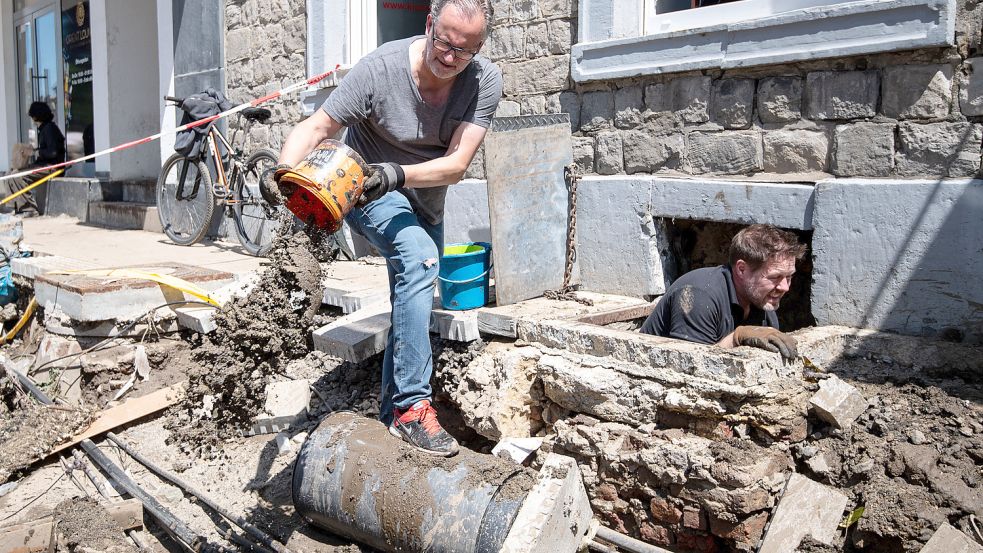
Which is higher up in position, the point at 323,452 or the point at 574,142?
the point at 574,142

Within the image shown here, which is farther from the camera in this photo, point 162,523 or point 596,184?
point 596,184

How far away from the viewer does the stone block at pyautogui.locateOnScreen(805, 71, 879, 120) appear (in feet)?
13.7

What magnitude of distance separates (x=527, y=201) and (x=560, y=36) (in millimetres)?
1210

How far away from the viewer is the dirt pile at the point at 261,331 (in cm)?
409

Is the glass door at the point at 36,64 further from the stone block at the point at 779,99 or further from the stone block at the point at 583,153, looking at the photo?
the stone block at the point at 779,99

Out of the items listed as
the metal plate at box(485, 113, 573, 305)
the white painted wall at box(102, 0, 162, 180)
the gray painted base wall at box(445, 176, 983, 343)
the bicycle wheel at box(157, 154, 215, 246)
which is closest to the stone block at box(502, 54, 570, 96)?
the metal plate at box(485, 113, 573, 305)

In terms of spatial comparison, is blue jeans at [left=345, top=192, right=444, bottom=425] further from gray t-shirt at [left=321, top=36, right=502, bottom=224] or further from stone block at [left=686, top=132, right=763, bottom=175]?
stone block at [left=686, top=132, right=763, bottom=175]

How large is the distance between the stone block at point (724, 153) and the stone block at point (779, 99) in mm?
129

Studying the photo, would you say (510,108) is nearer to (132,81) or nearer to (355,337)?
(355,337)

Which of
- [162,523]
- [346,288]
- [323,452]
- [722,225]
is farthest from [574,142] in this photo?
[162,523]

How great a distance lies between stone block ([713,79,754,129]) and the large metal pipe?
2414 mm

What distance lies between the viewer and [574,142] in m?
5.50

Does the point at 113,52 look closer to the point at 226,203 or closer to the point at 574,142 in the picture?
the point at 226,203

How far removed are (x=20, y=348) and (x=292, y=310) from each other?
13.3ft
